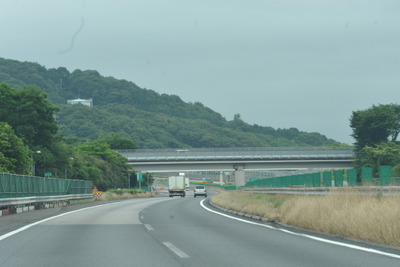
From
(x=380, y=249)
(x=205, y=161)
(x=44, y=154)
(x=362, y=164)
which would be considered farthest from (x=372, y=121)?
(x=380, y=249)

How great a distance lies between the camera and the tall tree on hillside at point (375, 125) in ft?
350

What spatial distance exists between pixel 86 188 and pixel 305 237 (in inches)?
1843

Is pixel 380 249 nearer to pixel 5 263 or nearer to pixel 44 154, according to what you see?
pixel 5 263

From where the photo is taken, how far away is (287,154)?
99.8m

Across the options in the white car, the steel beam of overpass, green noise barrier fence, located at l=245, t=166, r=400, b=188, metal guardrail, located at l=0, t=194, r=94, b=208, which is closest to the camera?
green noise barrier fence, located at l=245, t=166, r=400, b=188

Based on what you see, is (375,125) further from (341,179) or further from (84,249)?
(84,249)

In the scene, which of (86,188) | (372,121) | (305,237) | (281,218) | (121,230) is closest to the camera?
(305,237)

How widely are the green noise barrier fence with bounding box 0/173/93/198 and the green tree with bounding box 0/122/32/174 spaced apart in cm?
977

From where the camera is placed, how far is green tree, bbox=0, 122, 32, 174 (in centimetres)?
6162

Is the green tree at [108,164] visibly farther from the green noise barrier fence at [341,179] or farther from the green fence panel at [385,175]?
the green fence panel at [385,175]

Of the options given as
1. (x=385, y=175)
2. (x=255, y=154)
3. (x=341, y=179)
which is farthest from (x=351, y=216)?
(x=255, y=154)

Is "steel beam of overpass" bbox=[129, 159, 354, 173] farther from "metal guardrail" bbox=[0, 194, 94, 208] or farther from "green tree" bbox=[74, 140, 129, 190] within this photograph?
"metal guardrail" bbox=[0, 194, 94, 208]

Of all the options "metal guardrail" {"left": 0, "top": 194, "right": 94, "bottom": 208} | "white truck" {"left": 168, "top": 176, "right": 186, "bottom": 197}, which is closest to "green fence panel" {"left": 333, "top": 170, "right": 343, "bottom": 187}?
"metal guardrail" {"left": 0, "top": 194, "right": 94, "bottom": 208}

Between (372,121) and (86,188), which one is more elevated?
(372,121)
